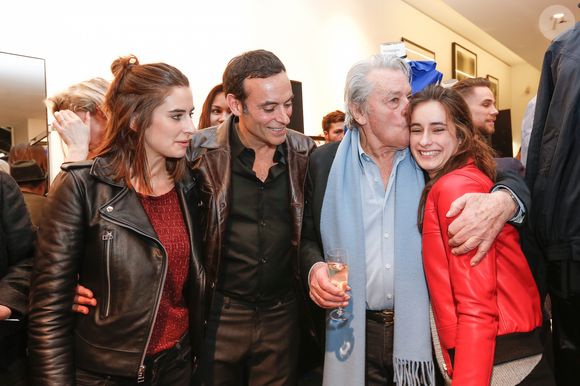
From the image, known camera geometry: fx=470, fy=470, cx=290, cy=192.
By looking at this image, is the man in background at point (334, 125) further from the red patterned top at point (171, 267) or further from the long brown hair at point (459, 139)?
the red patterned top at point (171, 267)

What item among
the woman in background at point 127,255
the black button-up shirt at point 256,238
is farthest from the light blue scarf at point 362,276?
the woman in background at point 127,255

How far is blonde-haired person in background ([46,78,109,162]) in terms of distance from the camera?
94.9 inches

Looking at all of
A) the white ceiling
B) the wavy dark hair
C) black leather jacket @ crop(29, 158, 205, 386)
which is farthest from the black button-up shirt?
the white ceiling

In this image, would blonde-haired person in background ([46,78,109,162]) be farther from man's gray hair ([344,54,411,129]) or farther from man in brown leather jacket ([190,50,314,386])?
man's gray hair ([344,54,411,129])

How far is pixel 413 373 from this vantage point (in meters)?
1.84

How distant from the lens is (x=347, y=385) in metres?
2.00

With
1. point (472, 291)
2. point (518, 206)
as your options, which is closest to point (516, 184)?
point (518, 206)

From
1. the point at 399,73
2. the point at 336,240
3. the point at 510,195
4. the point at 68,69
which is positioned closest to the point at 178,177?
the point at 336,240

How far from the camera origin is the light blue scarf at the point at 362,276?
1.85 meters

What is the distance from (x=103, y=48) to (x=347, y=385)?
117 inches

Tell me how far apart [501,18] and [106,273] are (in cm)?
785

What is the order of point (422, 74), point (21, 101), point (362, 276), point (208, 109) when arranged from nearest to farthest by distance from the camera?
point (362, 276) → point (422, 74) → point (21, 101) → point (208, 109)

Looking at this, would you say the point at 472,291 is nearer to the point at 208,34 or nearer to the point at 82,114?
the point at 82,114

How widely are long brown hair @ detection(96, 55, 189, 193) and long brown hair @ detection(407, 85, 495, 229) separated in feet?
3.35
